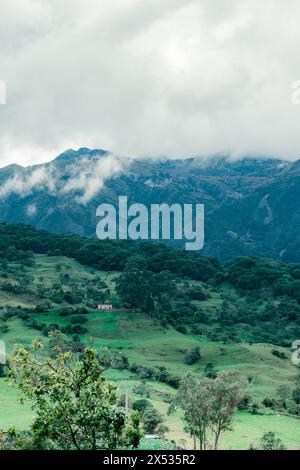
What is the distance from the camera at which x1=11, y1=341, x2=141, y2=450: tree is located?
20.5 m

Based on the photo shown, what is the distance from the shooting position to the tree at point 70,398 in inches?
808

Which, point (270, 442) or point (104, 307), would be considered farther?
point (104, 307)

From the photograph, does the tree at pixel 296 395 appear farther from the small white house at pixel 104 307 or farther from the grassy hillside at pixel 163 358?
the small white house at pixel 104 307

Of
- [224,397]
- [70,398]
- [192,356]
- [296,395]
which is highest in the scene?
[70,398]

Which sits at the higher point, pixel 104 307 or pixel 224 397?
pixel 224 397

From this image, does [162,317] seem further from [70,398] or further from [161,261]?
[70,398]

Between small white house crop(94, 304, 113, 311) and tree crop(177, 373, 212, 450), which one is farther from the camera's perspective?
small white house crop(94, 304, 113, 311)

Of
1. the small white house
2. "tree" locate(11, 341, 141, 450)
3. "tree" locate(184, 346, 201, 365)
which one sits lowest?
"tree" locate(184, 346, 201, 365)

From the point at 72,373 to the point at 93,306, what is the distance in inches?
4355

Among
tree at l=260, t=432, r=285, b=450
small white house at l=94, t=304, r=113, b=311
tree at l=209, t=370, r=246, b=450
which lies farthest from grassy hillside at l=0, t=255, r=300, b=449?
tree at l=209, t=370, r=246, b=450

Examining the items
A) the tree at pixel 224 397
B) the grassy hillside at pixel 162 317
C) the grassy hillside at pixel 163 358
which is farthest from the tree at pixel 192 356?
the tree at pixel 224 397

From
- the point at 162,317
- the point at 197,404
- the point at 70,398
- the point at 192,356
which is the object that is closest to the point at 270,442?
the point at 197,404

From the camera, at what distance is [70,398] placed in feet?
68.3

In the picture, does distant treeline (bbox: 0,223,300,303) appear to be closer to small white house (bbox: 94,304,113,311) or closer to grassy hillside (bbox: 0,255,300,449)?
grassy hillside (bbox: 0,255,300,449)
